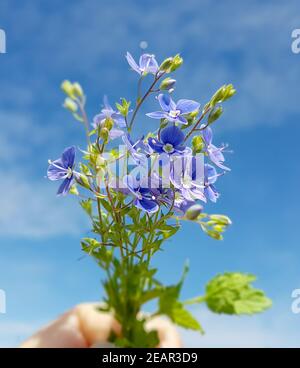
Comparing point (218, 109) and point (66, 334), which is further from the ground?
point (218, 109)

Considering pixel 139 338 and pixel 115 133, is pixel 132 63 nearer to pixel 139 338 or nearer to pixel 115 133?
pixel 115 133

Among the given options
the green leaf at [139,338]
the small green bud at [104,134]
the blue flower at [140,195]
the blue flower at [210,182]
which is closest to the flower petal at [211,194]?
the blue flower at [210,182]

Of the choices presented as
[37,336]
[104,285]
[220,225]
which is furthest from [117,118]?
[37,336]

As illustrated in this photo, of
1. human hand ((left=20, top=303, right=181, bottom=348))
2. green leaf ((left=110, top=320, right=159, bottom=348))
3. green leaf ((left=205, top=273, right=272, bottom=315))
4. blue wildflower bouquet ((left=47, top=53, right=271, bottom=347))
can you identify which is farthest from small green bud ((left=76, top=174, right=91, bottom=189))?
green leaf ((left=205, top=273, right=272, bottom=315))

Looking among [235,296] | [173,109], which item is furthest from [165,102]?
[235,296]
